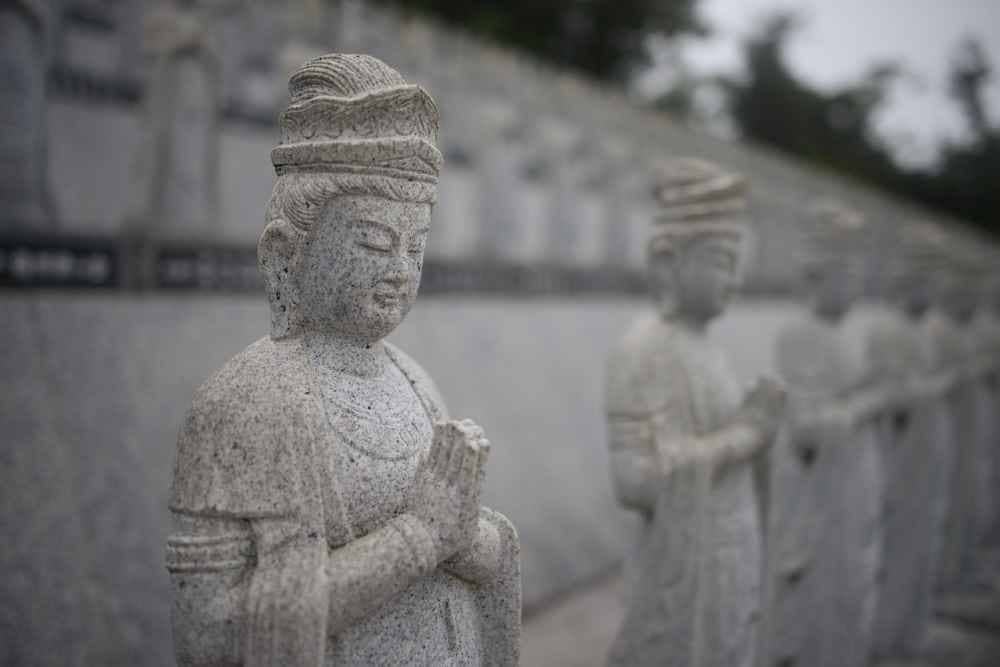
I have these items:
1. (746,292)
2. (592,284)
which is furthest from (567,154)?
(746,292)

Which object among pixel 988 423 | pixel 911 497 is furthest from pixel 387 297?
pixel 988 423

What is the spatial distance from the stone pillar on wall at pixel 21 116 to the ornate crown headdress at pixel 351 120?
11.5 feet

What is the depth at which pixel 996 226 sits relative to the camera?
112 ft

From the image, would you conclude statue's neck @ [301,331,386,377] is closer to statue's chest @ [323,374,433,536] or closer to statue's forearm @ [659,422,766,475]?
statue's chest @ [323,374,433,536]

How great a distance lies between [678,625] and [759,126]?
115 ft

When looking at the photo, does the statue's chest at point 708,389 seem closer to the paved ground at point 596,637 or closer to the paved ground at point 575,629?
the paved ground at point 575,629

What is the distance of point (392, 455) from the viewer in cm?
212

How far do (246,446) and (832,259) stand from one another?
4098 mm

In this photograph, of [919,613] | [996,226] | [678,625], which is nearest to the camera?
[678,625]

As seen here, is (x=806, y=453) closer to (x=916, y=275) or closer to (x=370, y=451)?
(x=916, y=275)

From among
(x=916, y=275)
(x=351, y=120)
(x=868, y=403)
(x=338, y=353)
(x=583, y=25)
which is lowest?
(x=868, y=403)

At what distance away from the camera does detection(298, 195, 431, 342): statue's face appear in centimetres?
207

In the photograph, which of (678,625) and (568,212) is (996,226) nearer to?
(568,212)

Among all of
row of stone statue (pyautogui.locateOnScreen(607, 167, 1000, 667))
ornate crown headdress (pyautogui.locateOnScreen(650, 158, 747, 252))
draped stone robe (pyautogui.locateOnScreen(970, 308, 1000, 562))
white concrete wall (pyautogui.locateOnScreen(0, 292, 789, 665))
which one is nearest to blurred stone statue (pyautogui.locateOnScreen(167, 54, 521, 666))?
row of stone statue (pyautogui.locateOnScreen(607, 167, 1000, 667))
